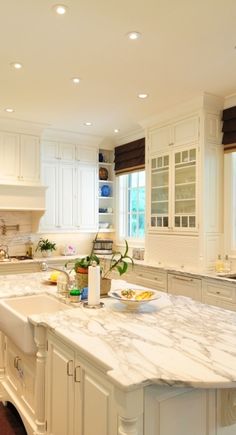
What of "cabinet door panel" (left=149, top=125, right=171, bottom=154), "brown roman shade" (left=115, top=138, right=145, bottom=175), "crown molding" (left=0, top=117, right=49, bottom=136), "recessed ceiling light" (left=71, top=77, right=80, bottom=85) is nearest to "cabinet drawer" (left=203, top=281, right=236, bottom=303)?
"cabinet door panel" (left=149, top=125, right=171, bottom=154)

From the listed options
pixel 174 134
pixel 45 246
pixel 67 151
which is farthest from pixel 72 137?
pixel 174 134

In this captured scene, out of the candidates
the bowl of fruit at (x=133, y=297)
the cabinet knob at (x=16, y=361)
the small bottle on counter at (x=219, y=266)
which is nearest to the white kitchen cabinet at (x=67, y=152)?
the small bottle on counter at (x=219, y=266)

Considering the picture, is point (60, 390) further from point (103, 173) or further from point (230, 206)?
point (103, 173)

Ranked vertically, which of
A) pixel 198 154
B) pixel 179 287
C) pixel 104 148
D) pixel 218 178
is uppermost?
pixel 104 148

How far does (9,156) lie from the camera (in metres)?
4.79

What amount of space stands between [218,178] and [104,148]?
2.46m

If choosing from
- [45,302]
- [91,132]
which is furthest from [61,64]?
[91,132]

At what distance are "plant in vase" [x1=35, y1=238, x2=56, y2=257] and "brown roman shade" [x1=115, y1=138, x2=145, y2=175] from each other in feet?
5.45

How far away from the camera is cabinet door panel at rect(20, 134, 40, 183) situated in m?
4.90

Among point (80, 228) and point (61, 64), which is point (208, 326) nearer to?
point (61, 64)

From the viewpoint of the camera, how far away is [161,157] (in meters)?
4.47

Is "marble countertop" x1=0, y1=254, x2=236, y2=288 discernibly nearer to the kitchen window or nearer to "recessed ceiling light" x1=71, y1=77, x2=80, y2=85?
the kitchen window

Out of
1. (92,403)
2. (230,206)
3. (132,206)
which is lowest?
(92,403)

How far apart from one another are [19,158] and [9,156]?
0.14 meters
